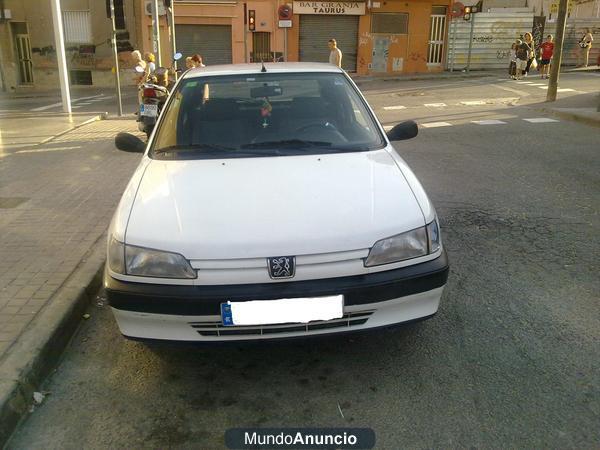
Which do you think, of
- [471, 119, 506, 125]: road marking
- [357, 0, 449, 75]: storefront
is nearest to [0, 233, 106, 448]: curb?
[471, 119, 506, 125]: road marking

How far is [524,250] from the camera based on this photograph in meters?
4.86

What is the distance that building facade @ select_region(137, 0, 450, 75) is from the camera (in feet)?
86.5

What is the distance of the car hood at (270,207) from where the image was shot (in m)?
2.80

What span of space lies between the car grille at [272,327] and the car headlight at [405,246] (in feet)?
0.97

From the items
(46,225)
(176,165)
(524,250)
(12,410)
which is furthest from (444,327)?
(46,225)

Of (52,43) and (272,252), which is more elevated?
(52,43)

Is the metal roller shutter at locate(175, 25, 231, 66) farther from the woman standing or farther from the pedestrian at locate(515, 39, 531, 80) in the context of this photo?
the woman standing

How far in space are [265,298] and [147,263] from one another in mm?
642

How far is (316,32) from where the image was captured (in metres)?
27.4

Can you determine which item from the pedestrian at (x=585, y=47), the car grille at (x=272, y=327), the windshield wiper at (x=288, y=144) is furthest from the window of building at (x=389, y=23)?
the car grille at (x=272, y=327)

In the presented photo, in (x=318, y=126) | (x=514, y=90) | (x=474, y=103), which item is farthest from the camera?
(x=514, y=90)

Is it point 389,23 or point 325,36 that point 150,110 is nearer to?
point 325,36

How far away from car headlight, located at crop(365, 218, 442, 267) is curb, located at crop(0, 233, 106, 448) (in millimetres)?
1916

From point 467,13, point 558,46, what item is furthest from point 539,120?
point 467,13
